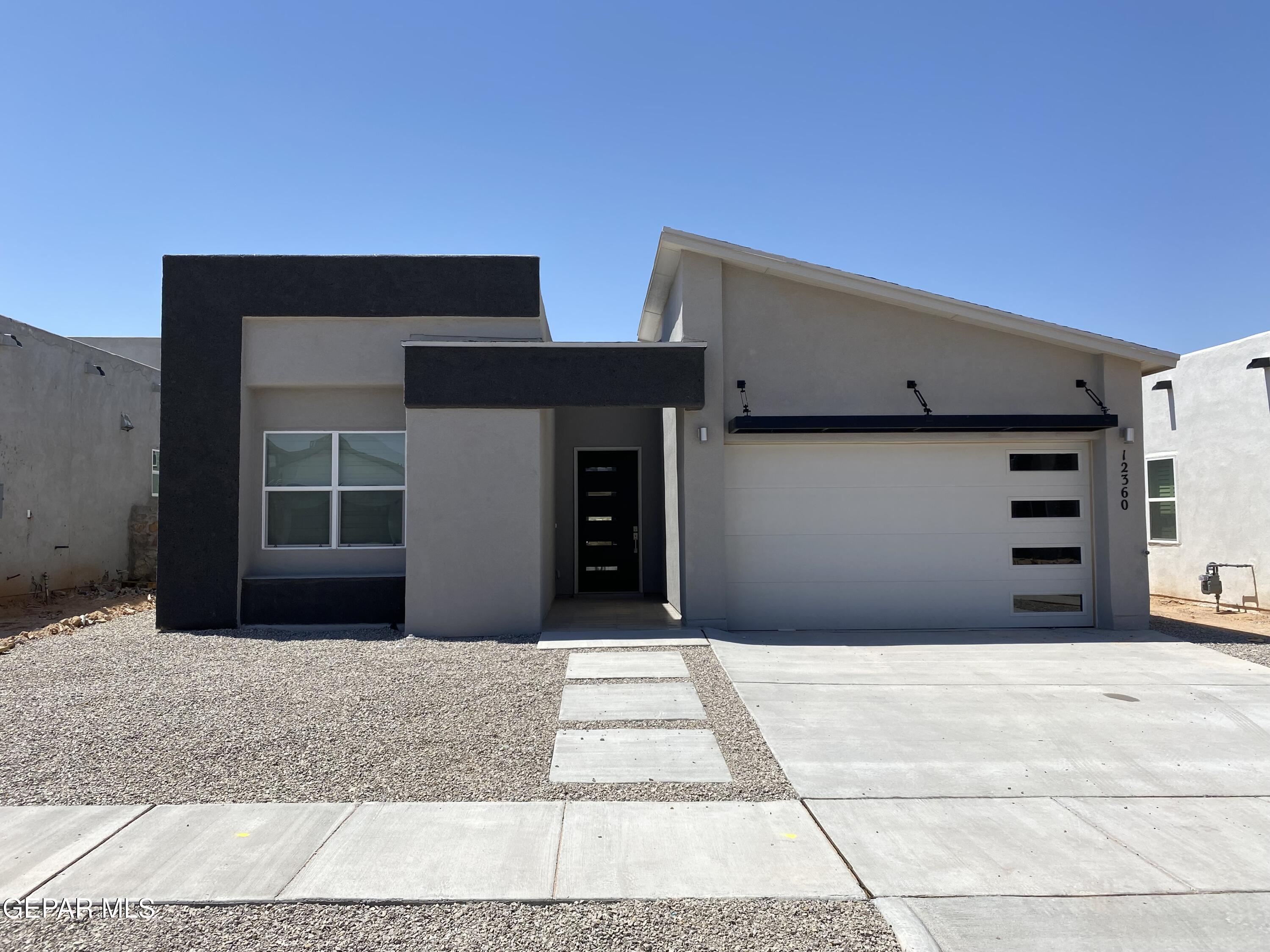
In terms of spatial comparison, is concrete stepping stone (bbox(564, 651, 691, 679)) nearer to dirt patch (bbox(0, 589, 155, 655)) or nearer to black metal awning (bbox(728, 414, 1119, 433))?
black metal awning (bbox(728, 414, 1119, 433))

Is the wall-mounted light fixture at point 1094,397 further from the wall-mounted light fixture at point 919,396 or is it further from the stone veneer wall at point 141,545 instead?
the stone veneer wall at point 141,545

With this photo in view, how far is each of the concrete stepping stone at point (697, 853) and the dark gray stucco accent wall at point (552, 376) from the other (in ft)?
19.2

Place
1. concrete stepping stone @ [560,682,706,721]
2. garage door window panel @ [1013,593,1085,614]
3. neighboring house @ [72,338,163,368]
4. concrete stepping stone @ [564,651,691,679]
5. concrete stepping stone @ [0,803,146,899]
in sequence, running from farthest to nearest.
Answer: neighboring house @ [72,338,163,368], garage door window panel @ [1013,593,1085,614], concrete stepping stone @ [564,651,691,679], concrete stepping stone @ [560,682,706,721], concrete stepping stone @ [0,803,146,899]

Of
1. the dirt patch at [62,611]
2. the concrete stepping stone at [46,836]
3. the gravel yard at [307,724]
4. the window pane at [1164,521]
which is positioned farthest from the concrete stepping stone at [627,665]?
the window pane at [1164,521]

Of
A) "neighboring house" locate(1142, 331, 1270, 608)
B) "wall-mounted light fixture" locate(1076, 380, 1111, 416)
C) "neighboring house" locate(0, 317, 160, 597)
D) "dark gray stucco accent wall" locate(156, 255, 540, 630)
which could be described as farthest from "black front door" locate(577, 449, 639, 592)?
"neighboring house" locate(0, 317, 160, 597)

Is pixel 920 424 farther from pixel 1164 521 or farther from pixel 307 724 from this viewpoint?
pixel 307 724

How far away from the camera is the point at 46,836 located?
416 cm

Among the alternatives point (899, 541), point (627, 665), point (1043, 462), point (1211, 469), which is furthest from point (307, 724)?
point (1211, 469)

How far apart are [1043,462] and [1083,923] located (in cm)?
804

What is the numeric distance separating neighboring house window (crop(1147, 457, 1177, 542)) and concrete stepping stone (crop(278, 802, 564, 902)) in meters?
13.3

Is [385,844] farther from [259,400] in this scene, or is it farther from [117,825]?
[259,400]

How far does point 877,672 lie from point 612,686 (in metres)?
2.65

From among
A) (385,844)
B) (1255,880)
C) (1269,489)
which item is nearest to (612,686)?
(385,844)

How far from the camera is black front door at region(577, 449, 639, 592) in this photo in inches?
541
